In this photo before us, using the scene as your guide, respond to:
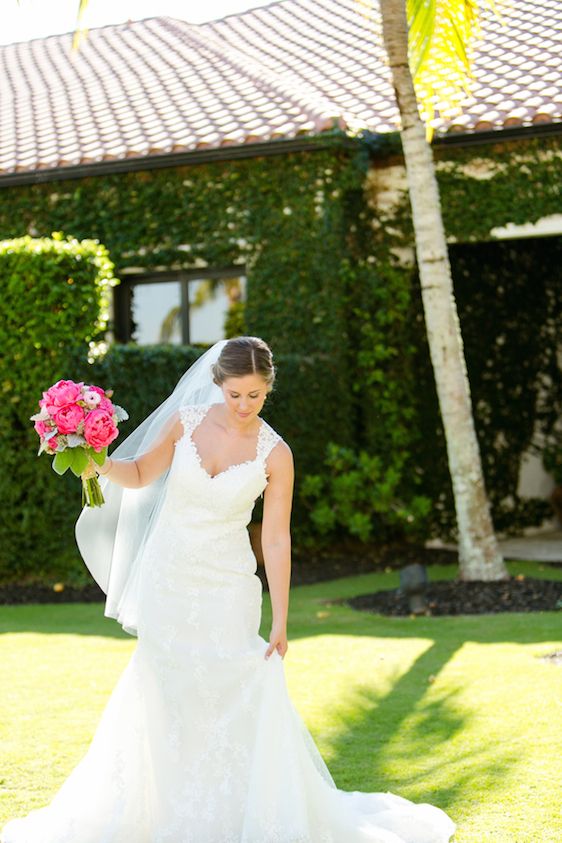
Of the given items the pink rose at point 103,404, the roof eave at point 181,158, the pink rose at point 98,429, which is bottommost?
the pink rose at point 98,429

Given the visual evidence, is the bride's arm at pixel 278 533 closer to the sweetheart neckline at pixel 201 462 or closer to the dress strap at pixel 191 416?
the sweetheart neckline at pixel 201 462

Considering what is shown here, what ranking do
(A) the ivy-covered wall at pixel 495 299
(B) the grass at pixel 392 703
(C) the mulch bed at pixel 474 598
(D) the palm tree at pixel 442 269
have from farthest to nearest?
1. (A) the ivy-covered wall at pixel 495 299
2. (D) the palm tree at pixel 442 269
3. (C) the mulch bed at pixel 474 598
4. (B) the grass at pixel 392 703

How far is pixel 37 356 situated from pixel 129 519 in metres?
6.03

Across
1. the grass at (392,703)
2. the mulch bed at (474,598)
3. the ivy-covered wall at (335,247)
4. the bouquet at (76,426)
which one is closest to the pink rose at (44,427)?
the bouquet at (76,426)

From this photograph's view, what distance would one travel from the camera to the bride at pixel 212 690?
446cm

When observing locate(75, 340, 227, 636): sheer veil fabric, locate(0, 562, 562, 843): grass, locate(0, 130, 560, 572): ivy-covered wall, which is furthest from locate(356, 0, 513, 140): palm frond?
locate(75, 340, 227, 636): sheer veil fabric

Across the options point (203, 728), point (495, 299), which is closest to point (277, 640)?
point (203, 728)

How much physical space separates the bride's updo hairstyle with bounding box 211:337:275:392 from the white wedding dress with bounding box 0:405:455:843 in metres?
0.30

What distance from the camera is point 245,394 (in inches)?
179

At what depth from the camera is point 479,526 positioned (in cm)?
1000

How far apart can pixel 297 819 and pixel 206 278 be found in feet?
30.6

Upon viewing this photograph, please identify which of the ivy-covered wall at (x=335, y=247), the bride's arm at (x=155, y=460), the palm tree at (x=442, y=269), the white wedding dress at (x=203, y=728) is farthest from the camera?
the ivy-covered wall at (x=335, y=247)

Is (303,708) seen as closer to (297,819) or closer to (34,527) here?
(297,819)

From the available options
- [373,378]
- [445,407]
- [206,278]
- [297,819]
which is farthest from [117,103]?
[297,819]
